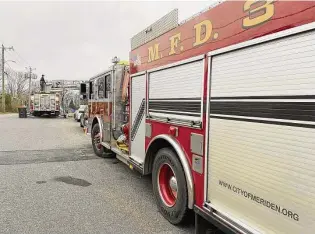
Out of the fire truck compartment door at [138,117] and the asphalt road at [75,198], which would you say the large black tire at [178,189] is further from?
the fire truck compartment door at [138,117]

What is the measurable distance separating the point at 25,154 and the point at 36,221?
5.39 meters

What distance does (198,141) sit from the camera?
11.0 ft

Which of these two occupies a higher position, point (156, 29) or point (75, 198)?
point (156, 29)

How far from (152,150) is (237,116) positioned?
2099 millimetres

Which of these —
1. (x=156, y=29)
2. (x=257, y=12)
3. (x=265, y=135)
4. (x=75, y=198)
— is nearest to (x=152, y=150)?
(x=75, y=198)

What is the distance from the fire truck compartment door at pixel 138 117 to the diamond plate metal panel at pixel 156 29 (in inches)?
23.9

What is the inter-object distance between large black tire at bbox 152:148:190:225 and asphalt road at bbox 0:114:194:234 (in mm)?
142

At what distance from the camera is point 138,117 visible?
518 centimetres

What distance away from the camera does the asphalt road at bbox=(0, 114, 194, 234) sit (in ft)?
13.1

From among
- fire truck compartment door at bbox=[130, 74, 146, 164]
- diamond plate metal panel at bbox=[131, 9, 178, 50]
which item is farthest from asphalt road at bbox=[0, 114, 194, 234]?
diamond plate metal panel at bbox=[131, 9, 178, 50]

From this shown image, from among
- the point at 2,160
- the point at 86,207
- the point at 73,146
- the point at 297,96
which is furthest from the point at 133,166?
the point at 73,146

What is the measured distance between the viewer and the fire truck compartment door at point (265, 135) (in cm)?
213

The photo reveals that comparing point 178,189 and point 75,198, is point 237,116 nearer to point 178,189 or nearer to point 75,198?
point 178,189

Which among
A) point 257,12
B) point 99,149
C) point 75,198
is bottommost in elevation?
point 75,198
